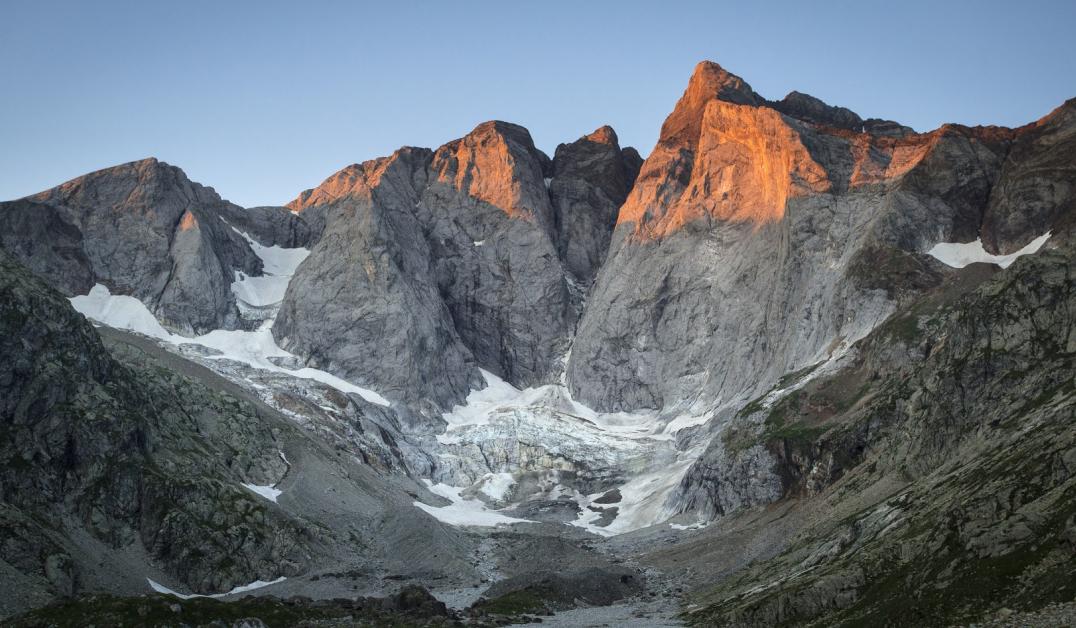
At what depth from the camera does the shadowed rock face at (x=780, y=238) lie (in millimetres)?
139500

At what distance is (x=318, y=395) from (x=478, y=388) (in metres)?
41.7

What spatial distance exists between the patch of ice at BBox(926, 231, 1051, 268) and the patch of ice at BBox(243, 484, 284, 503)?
92229mm

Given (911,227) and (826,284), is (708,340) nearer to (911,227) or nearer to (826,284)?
(826,284)

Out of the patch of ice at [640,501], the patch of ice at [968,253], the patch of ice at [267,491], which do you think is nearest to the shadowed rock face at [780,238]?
the patch of ice at [968,253]

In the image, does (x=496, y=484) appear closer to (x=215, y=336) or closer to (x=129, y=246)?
(x=215, y=336)

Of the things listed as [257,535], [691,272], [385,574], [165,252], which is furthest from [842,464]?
[165,252]

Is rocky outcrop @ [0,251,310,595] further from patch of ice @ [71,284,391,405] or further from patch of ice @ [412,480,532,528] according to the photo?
patch of ice @ [71,284,391,405]

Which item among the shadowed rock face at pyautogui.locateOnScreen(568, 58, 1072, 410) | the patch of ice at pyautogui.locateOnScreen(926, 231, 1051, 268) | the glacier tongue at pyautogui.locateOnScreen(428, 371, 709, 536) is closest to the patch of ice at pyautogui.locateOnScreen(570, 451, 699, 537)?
the glacier tongue at pyautogui.locateOnScreen(428, 371, 709, 536)

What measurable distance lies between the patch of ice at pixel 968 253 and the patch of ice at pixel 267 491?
92229 mm

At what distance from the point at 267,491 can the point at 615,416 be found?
277ft

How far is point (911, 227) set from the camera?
142 m

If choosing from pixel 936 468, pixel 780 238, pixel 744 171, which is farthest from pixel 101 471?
pixel 744 171

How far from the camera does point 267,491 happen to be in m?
106

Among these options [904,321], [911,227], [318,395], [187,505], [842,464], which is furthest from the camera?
[318,395]
